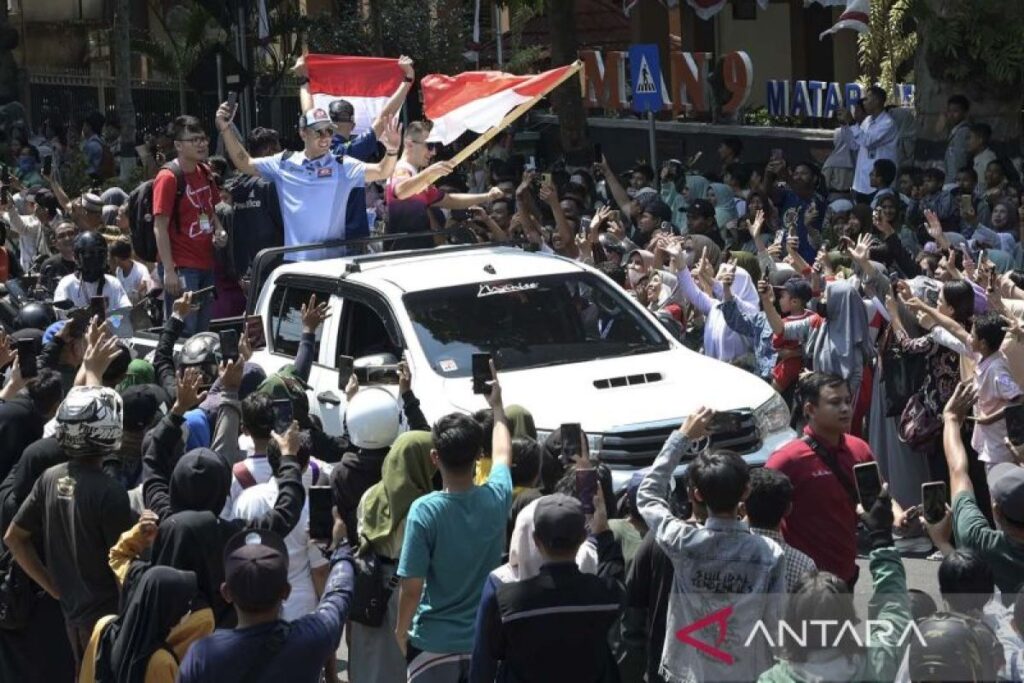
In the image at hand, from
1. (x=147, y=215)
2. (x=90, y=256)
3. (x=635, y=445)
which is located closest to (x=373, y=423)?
(x=635, y=445)

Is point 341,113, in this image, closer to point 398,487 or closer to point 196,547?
point 398,487

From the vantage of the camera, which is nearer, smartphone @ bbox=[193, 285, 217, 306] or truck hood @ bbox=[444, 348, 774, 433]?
truck hood @ bbox=[444, 348, 774, 433]

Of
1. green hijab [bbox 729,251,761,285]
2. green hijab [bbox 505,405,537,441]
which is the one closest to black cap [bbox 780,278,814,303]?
green hijab [bbox 729,251,761,285]

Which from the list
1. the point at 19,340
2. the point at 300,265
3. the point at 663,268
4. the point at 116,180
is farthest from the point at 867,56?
the point at 19,340

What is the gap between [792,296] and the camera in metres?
11.3

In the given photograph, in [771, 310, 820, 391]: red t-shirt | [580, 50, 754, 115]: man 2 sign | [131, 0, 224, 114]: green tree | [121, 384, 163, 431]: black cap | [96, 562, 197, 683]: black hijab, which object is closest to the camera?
[96, 562, 197, 683]: black hijab

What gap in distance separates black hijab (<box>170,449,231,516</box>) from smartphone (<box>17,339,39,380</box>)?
92.7 inches

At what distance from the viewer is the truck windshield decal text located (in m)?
10.6

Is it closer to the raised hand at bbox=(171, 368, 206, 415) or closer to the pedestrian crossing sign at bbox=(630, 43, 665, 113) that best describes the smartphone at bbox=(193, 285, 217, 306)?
the raised hand at bbox=(171, 368, 206, 415)

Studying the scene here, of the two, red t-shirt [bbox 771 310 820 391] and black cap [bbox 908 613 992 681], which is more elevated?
black cap [bbox 908 613 992 681]

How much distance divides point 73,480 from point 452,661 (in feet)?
5.47

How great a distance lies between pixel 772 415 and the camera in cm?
995

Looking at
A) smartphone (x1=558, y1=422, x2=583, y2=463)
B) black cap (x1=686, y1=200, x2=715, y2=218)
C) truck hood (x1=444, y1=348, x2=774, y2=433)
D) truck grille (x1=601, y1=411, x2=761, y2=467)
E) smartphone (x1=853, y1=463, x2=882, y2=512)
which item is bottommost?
truck grille (x1=601, y1=411, x2=761, y2=467)

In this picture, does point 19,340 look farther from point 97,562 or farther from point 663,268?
point 663,268
